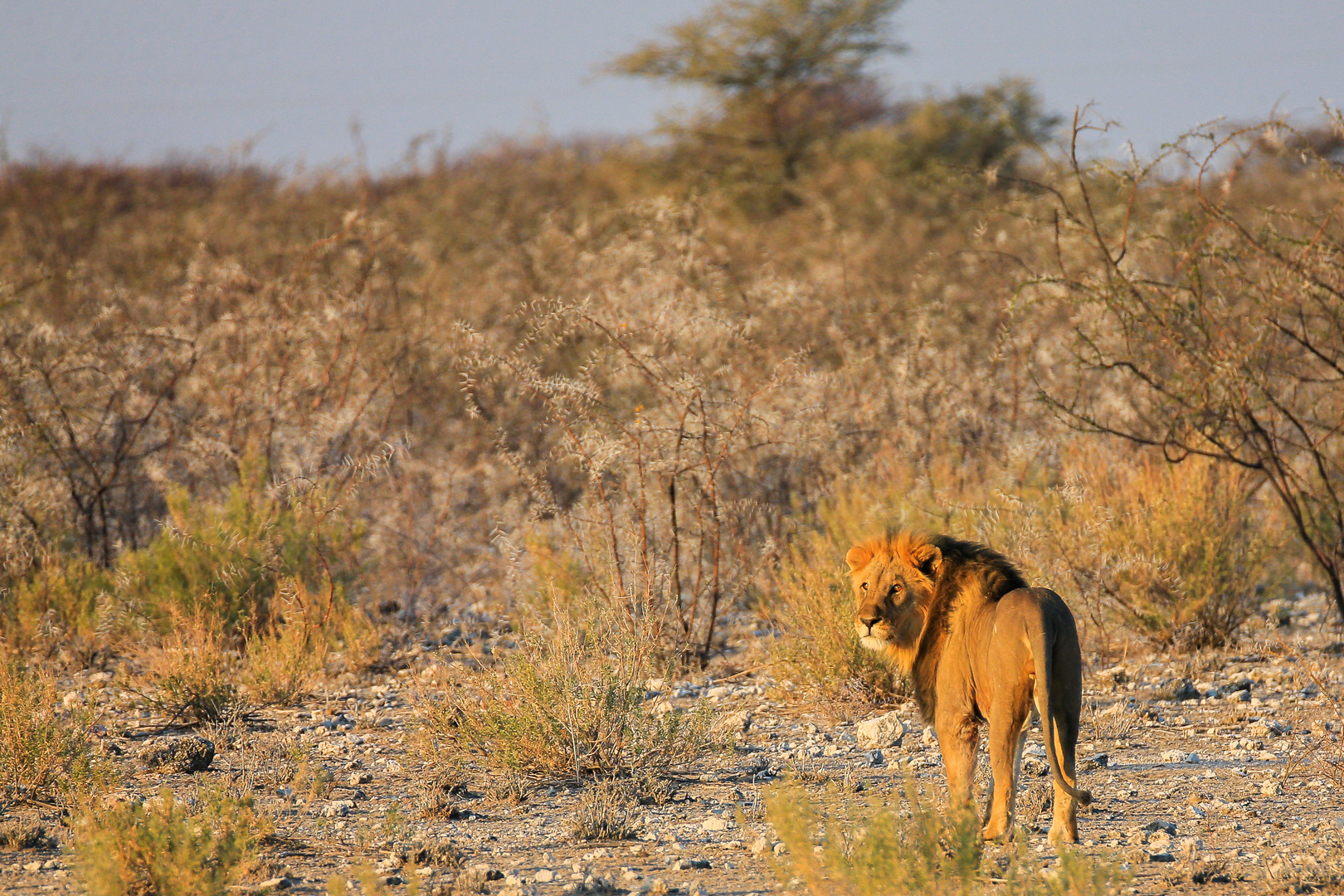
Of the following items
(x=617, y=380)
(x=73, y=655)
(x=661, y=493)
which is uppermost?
(x=617, y=380)

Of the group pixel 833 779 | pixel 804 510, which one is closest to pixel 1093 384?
pixel 804 510

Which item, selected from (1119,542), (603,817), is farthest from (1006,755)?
(1119,542)

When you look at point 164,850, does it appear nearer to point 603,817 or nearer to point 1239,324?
point 603,817

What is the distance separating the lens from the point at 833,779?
200 inches

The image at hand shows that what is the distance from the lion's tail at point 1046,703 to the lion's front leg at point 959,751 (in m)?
0.38

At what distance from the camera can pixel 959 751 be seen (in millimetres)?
4039

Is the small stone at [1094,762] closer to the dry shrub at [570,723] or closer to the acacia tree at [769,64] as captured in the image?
the dry shrub at [570,723]

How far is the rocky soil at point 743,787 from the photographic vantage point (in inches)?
156

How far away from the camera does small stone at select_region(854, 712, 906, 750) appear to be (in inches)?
219

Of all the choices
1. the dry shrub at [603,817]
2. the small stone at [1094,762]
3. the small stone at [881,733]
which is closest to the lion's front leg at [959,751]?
the dry shrub at [603,817]

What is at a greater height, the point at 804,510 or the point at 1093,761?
the point at 804,510

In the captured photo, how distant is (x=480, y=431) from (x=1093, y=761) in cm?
706

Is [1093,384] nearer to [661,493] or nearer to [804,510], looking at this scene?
[804,510]

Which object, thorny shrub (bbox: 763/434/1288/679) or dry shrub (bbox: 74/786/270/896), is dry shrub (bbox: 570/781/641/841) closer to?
dry shrub (bbox: 74/786/270/896)
